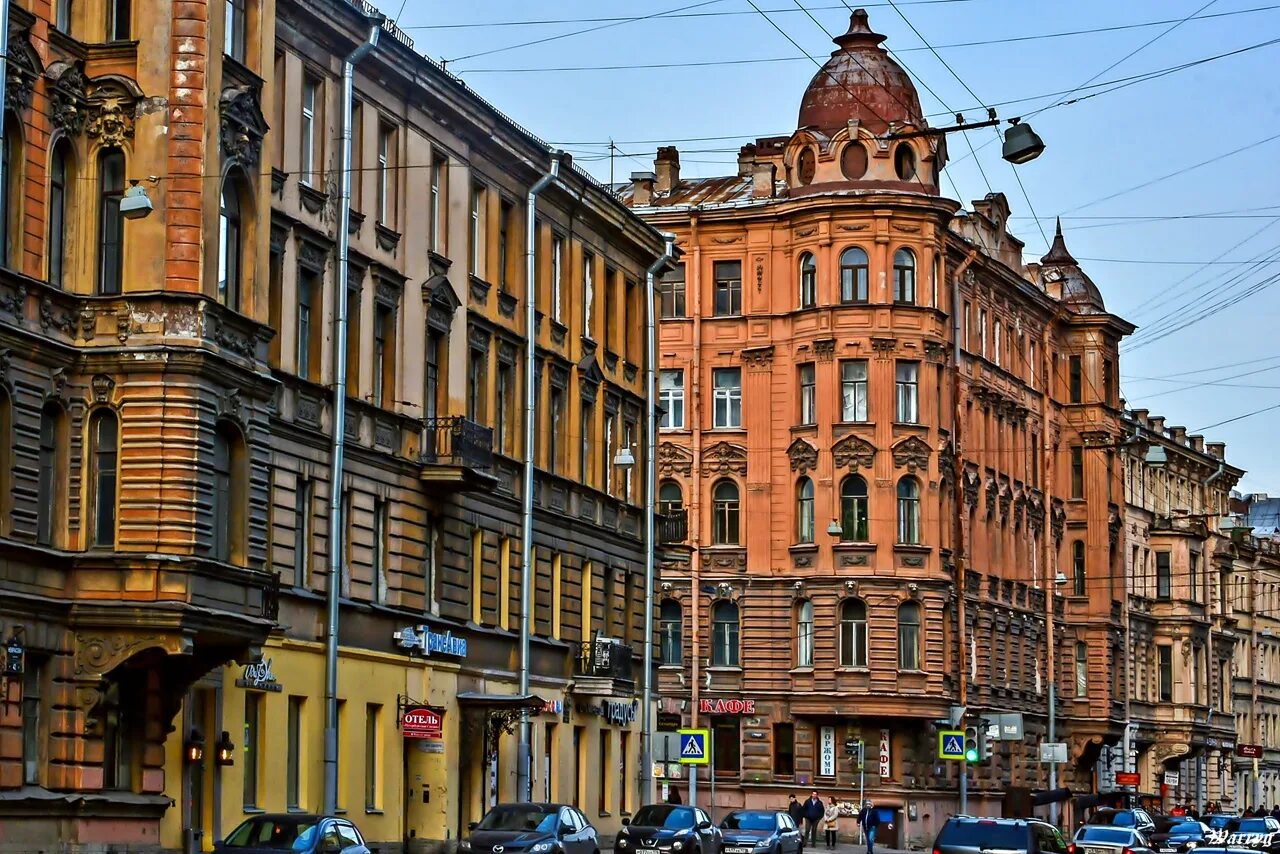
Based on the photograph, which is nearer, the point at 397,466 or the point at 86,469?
the point at 86,469

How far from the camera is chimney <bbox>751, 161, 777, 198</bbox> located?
75.6m

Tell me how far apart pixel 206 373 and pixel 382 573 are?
1066cm

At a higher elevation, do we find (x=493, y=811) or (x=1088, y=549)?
(x=1088, y=549)

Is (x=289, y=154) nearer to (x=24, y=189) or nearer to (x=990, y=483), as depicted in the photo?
(x=24, y=189)

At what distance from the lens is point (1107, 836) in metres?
47.5

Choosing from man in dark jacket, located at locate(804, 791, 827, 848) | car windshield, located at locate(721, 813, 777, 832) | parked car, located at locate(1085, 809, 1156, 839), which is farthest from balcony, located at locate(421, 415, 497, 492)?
man in dark jacket, located at locate(804, 791, 827, 848)

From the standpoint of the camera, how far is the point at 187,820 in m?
34.1

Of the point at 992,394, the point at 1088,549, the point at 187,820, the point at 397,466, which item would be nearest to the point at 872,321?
the point at 992,394

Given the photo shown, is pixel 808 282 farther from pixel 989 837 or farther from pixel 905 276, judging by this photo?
pixel 989 837

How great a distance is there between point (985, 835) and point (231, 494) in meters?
11.9

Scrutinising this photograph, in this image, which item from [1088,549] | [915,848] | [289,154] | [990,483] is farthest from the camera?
[1088,549]

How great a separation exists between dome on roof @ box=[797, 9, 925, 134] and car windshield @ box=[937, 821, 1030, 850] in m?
41.1

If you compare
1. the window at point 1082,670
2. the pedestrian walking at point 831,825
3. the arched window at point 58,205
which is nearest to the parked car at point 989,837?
the arched window at point 58,205

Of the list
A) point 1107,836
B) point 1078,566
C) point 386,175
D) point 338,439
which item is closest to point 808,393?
point 1078,566
